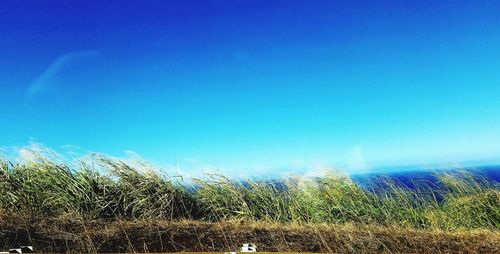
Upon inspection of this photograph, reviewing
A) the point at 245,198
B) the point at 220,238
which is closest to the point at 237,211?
the point at 245,198

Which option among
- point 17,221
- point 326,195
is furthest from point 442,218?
point 17,221

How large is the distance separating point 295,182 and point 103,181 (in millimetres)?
2944

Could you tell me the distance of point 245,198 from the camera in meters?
8.41

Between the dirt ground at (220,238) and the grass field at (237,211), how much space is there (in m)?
0.01

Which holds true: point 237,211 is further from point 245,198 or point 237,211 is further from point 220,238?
point 220,238

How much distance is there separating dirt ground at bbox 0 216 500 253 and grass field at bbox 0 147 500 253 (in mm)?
12

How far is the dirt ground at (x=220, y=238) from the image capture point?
575 cm

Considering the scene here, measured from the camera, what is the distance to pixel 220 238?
6.20 metres

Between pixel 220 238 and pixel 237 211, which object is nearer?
pixel 220 238

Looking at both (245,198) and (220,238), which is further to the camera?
(245,198)

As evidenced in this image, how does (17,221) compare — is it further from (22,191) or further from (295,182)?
(295,182)

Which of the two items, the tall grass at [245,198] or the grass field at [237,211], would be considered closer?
the grass field at [237,211]

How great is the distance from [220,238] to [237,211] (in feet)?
6.01

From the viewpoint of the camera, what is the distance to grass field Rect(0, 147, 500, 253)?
6.04m
